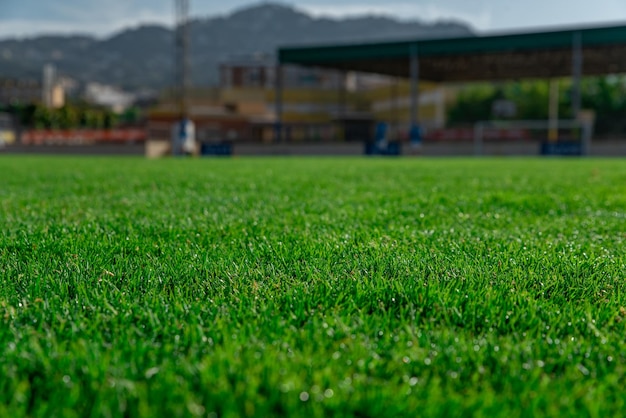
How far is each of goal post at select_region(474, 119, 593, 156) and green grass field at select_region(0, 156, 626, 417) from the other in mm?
28103

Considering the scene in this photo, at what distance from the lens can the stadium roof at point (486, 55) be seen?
1236 inches

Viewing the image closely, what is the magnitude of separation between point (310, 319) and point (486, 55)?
1531 inches

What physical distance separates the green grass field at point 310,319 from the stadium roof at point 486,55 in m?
29.8

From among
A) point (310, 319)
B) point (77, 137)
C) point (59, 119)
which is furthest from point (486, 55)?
point (59, 119)

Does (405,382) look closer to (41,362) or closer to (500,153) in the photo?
(41,362)

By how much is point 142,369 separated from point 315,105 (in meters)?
65.1

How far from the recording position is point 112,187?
7.71m

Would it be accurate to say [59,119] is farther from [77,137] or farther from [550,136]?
A: [550,136]

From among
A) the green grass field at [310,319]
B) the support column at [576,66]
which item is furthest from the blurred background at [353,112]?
the green grass field at [310,319]

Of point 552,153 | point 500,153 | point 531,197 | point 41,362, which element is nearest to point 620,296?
point 41,362

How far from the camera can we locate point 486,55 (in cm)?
3844

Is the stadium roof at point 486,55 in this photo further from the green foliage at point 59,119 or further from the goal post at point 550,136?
the green foliage at point 59,119

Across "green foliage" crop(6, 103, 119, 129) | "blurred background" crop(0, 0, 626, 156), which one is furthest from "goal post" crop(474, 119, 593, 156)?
"green foliage" crop(6, 103, 119, 129)

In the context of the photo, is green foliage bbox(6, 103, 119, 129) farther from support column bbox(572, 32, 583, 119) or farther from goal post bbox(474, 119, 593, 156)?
support column bbox(572, 32, 583, 119)
